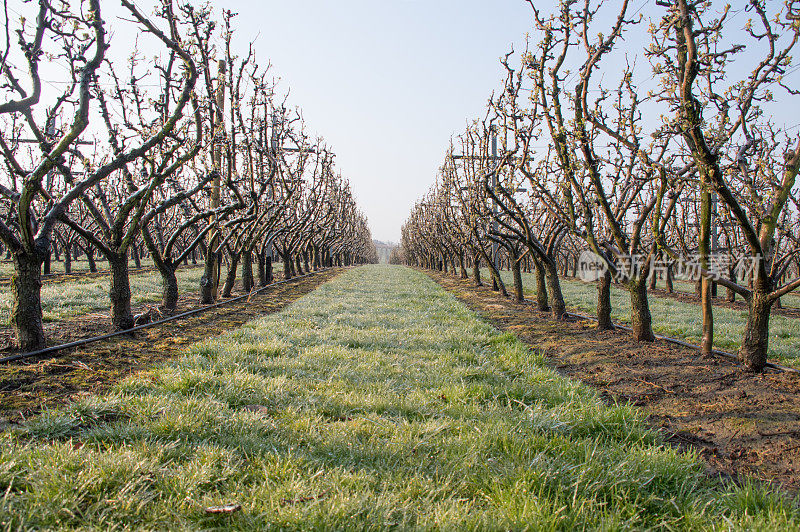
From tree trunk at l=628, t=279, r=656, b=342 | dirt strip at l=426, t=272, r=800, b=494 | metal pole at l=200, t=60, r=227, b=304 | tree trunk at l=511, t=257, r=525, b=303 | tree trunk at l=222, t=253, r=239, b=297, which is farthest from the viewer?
tree trunk at l=511, t=257, r=525, b=303

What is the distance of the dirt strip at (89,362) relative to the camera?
11.8ft

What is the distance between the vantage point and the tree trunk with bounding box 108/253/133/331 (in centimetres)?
687

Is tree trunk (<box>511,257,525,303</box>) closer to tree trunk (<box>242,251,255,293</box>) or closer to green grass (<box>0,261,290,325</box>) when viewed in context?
tree trunk (<box>242,251,255,293</box>)

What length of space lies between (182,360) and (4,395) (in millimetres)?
1436

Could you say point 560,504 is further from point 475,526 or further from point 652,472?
point 652,472

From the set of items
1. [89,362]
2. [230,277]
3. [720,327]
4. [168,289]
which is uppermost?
[230,277]

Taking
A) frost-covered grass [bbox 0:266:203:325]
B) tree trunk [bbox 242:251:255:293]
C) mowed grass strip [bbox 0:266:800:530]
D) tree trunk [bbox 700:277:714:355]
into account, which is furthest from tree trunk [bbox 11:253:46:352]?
tree trunk [bbox 242:251:255:293]

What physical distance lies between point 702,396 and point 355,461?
342 cm

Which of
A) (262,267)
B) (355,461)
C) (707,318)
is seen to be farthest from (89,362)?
(262,267)

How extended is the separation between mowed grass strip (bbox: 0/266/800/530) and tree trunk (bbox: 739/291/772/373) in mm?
2329

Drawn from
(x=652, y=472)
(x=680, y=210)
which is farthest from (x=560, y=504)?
(x=680, y=210)

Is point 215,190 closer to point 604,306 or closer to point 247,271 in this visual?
point 247,271

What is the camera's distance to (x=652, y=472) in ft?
8.36

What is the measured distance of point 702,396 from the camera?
13.3 feet
